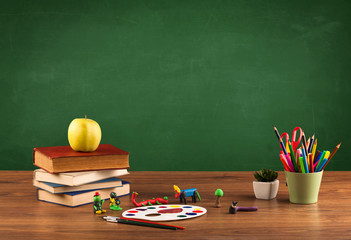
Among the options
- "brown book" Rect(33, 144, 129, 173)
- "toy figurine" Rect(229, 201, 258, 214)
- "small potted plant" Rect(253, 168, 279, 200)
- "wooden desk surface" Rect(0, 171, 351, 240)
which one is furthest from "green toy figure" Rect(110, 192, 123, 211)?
"small potted plant" Rect(253, 168, 279, 200)

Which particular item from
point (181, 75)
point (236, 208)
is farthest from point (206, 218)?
point (181, 75)

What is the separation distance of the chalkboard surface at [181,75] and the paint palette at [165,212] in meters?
2.22

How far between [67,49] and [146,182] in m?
2.08

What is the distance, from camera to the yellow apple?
1.23 meters

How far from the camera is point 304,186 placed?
3.79ft

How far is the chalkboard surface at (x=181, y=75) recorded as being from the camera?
3273mm

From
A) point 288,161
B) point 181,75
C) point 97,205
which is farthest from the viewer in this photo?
point 181,75

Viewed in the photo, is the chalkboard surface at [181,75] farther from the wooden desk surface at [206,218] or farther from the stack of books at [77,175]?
the stack of books at [77,175]

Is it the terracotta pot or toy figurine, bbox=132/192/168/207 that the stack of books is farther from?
the terracotta pot

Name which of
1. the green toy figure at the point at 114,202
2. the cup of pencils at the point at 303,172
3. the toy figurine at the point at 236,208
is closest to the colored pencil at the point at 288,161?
the cup of pencils at the point at 303,172

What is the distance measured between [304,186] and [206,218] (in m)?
0.29

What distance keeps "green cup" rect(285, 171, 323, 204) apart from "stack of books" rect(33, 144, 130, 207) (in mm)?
436

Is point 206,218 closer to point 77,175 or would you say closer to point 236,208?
point 236,208

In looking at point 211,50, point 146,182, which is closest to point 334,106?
point 211,50
